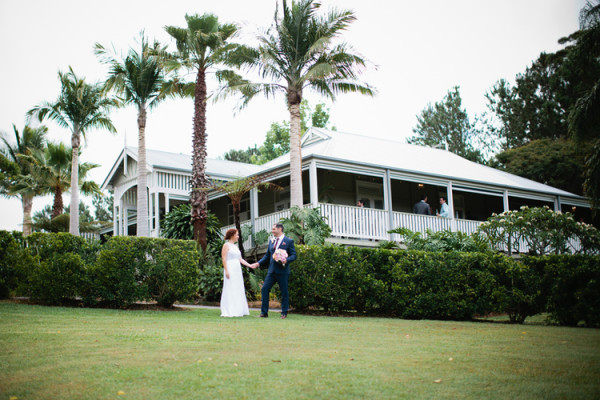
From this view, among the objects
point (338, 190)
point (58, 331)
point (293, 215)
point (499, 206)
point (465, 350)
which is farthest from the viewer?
point (499, 206)

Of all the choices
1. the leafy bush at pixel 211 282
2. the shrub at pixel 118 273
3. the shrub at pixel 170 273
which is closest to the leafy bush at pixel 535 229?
the leafy bush at pixel 211 282

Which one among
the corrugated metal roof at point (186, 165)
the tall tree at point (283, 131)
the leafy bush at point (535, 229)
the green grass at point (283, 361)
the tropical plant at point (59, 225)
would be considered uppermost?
the tall tree at point (283, 131)

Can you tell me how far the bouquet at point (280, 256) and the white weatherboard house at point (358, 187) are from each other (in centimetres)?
726

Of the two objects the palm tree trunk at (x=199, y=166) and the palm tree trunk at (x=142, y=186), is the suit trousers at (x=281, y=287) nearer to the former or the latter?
the palm tree trunk at (x=199, y=166)

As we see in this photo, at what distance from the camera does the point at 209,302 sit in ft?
55.6

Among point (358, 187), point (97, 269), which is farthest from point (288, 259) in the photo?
point (358, 187)

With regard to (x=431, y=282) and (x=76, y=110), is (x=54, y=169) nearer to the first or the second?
(x=76, y=110)

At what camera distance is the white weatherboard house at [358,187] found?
19312 mm

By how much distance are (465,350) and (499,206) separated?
76.0 ft

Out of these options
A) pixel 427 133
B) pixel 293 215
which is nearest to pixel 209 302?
pixel 293 215

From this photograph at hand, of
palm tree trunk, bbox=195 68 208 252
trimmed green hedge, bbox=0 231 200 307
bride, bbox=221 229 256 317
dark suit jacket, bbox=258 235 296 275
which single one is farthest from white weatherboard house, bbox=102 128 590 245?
dark suit jacket, bbox=258 235 296 275

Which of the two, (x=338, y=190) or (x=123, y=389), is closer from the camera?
(x=123, y=389)

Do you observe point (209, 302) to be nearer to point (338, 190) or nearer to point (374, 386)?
point (338, 190)

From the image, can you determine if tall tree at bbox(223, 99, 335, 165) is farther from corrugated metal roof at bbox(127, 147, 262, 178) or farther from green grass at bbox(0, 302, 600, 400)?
green grass at bbox(0, 302, 600, 400)
